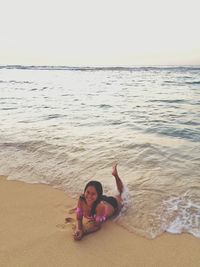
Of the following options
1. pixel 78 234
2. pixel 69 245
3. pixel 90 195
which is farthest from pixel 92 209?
pixel 69 245

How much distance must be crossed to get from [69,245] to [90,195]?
1.94 feet

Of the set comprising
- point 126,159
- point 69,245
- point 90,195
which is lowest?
point 126,159

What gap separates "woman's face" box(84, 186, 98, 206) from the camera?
3676mm

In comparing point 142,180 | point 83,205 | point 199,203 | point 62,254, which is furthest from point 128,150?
point 62,254

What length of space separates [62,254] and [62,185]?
71.2 inches

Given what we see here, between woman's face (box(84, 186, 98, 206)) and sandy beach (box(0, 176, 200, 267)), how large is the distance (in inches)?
12.8

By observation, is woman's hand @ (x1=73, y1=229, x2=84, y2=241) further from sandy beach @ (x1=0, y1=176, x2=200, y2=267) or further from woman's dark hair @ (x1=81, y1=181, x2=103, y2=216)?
woman's dark hair @ (x1=81, y1=181, x2=103, y2=216)

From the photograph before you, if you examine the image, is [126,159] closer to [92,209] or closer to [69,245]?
[92,209]

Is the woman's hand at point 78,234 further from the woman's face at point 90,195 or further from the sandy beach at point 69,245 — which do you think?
the woman's face at point 90,195

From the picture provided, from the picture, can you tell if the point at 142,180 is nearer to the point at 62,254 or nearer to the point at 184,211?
the point at 184,211

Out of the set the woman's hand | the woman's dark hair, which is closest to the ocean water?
the woman's dark hair

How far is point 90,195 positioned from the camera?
370cm

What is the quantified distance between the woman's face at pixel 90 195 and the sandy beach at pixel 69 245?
32 centimetres

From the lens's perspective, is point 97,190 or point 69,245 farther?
point 97,190
